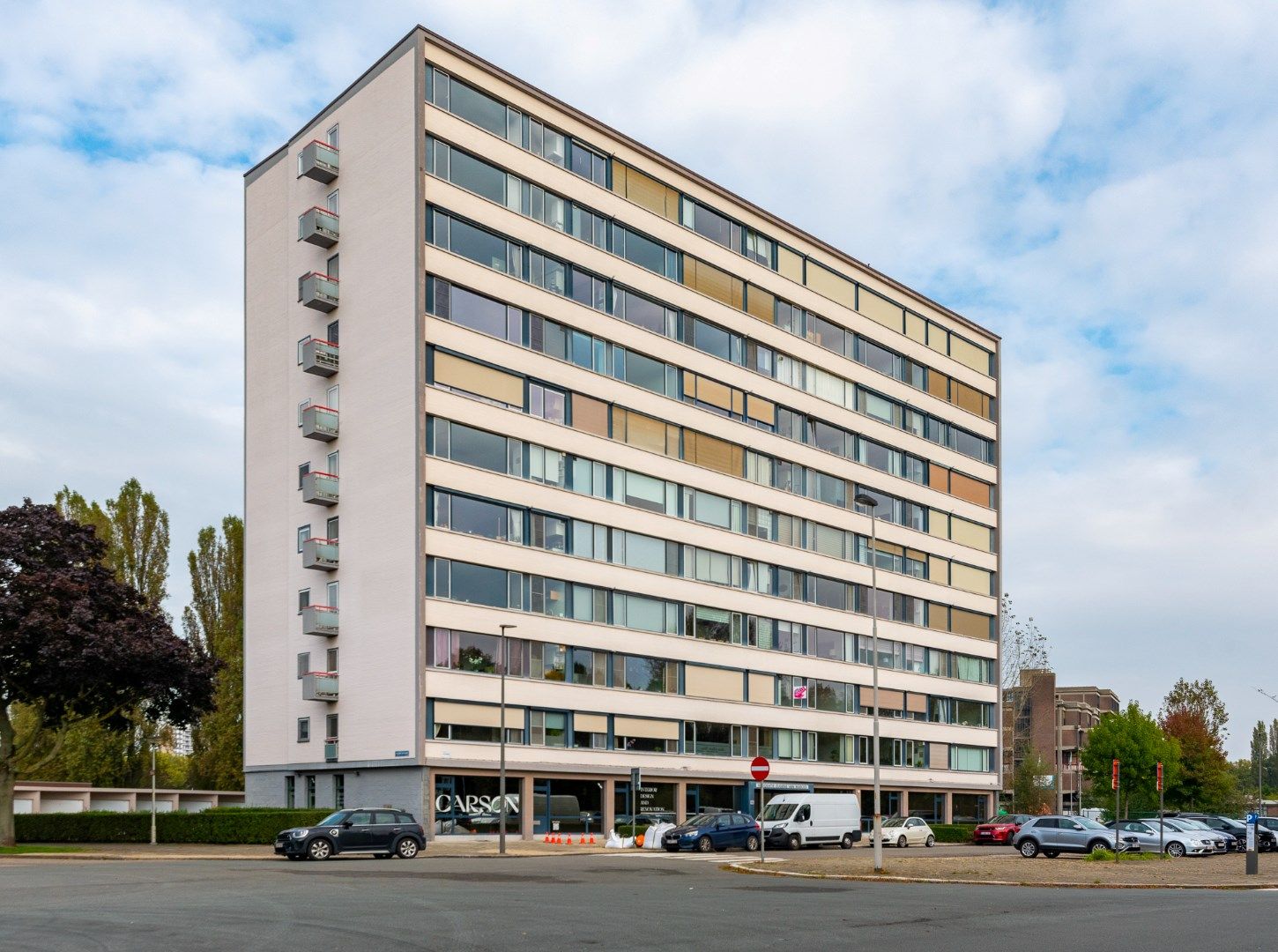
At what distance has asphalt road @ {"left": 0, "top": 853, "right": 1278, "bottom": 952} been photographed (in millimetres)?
17250

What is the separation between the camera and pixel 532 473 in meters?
56.8

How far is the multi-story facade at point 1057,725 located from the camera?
128 m

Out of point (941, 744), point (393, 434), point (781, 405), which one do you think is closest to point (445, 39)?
point (393, 434)

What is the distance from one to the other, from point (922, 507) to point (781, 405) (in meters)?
14.7

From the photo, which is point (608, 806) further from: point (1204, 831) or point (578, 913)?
point (578, 913)

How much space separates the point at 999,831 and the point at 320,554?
34572mm

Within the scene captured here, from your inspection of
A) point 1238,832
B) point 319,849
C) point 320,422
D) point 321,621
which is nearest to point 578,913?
point 319,849

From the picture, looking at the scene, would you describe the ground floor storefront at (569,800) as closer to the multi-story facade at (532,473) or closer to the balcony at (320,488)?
the multi-story facade at (532,473)

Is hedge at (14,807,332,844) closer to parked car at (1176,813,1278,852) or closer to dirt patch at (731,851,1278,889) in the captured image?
dirt patch at (731,851,1278,889)

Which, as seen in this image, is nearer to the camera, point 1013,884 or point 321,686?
point 1013,884

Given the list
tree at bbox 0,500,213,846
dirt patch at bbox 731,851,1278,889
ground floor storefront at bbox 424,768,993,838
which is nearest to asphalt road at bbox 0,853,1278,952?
dirt patch at bbox 731,851,1278,889

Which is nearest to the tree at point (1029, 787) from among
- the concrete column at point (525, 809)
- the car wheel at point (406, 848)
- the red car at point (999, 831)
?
the red car at point (999, 831)

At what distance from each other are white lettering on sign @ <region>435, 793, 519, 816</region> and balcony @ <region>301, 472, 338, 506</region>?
1265cm

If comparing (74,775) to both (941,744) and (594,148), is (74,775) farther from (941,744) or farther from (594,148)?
(941,744)
